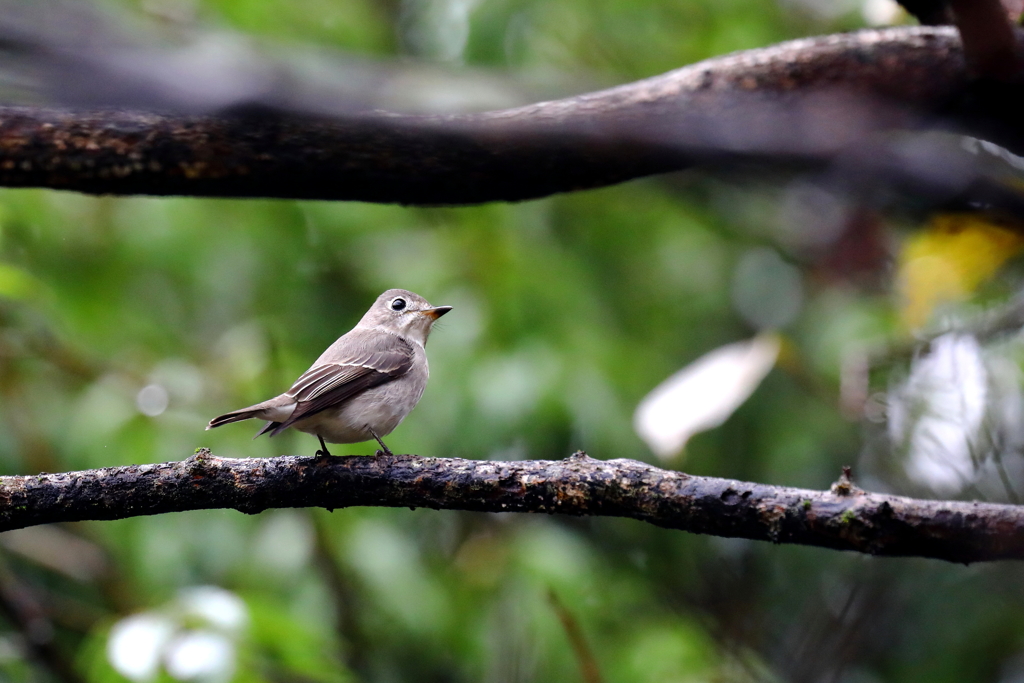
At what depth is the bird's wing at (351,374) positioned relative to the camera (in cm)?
328

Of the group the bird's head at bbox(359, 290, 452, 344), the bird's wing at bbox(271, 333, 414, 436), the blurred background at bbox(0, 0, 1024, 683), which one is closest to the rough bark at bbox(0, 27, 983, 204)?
the blurred background at bbox(0, 0, 1024, 683)

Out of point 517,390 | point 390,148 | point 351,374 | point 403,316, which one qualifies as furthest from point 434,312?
point 390,148

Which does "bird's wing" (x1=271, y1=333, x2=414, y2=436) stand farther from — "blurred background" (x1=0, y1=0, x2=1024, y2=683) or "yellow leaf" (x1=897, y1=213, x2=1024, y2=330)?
"yellow leaf" (x1=897, y1=213, x2=1024, y2=330)

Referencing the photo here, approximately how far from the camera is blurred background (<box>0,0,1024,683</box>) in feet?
13.4

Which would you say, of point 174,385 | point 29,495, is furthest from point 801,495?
point 174,385

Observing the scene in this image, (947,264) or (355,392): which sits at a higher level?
(947,264)

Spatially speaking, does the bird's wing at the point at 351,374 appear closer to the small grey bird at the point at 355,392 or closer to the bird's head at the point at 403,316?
the small grey bird at the point at 355,392

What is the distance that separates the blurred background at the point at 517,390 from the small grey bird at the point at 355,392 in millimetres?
835

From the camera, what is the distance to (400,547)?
505 centimetres

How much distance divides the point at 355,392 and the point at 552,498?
1339 millimetres

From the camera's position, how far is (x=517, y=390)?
4.73 metres

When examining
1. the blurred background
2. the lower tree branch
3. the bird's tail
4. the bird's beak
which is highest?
the lower tree branch

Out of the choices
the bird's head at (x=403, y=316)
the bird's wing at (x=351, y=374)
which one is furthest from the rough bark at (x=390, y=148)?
the bird's head at (x=403, y=316)

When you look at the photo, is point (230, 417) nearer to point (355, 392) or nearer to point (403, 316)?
point (355, 392)
